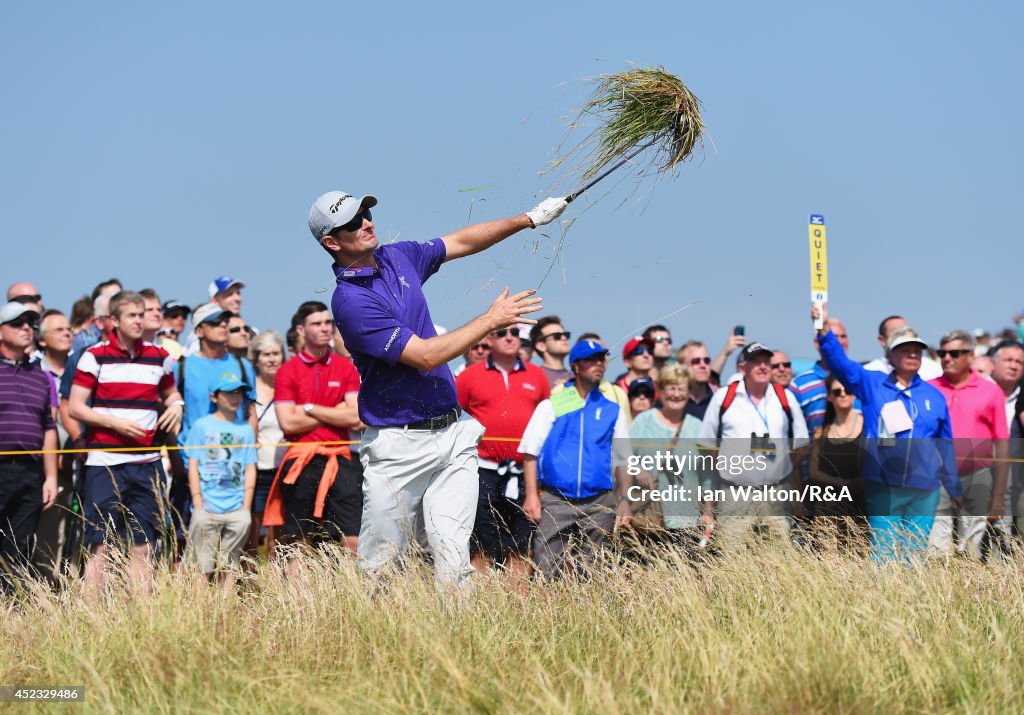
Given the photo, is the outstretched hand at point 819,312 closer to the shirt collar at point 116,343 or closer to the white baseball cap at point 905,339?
the white baseball cap at point 905,339

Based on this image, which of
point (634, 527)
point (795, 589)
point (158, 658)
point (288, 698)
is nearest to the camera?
point (288, 698)

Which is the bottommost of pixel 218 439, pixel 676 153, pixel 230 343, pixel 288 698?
Answer: pixel 288 698

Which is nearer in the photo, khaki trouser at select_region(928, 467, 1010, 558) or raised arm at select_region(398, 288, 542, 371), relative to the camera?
raised arm at select_region(398, 288, 542, 371)

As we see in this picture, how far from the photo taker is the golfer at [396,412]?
6.47 m

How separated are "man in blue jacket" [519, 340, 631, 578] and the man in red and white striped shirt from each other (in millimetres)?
2605

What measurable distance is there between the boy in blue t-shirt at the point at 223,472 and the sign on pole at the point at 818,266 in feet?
13.6

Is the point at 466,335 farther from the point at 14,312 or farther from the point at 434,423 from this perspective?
the point at 14,312

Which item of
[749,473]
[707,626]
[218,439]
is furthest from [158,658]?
[749,473]

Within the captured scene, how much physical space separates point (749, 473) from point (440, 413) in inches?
129

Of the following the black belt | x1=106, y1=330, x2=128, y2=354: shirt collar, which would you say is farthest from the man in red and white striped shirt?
the black belt

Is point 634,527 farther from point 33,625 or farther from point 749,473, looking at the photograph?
point 33,625

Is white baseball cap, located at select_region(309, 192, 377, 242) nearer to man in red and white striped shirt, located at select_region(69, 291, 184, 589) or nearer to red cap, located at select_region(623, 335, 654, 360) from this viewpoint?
man in red and white striped shirt, located at select_region(69, 291, 184, 589)

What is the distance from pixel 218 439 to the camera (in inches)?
356

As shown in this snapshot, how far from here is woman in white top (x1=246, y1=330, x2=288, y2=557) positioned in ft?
30.7
